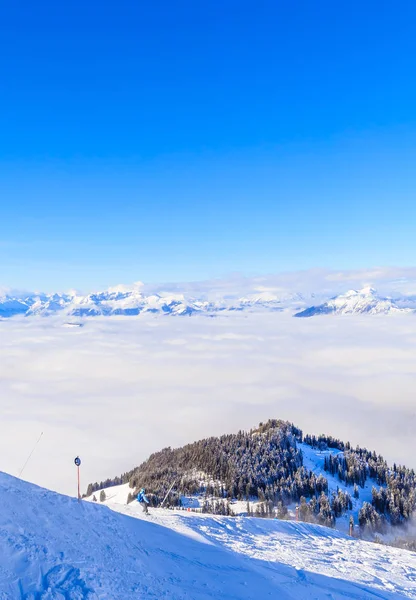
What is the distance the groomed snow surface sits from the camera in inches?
529

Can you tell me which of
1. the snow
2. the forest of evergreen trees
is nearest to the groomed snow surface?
the forest of evergreen trees

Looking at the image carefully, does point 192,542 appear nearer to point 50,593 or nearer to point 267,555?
point 267,555

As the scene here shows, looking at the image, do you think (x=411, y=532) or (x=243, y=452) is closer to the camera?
(x=411, y=532)

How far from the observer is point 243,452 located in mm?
117688

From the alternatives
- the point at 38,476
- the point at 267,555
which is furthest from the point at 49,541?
the point at 38,476

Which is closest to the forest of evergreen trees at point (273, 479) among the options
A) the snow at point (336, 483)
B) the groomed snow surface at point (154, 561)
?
the snow at point (336, 483)

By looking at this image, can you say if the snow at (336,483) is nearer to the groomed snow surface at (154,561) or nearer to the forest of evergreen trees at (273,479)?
the forest of evergreen trees at (273,479)

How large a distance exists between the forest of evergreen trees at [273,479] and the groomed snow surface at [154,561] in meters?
63.1

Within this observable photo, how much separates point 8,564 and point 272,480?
9888 cm

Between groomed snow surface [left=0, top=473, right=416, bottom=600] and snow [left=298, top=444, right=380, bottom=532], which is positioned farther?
snow [left=298, top=444, right=380, bottom=532]

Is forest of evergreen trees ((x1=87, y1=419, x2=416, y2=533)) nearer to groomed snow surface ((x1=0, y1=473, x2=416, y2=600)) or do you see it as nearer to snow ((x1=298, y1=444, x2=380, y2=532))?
snow ((x1=298, y1=444, x2=380, y2=532))

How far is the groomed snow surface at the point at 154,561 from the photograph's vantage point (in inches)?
529

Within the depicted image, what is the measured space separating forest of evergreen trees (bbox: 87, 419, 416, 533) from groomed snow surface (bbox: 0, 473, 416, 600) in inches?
2483

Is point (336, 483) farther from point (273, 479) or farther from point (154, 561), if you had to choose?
point (154, 561)
